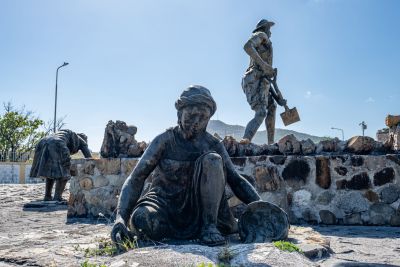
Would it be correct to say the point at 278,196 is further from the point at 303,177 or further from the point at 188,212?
the point at 188,212

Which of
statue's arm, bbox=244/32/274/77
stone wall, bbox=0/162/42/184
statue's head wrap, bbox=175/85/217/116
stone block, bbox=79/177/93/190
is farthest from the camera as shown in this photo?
stone wall, bbox=0/162/42/184

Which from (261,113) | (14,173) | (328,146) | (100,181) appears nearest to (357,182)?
(328,146)

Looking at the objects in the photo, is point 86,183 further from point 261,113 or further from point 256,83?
point 256,83

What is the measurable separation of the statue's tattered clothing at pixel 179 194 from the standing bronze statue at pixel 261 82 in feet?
10.3

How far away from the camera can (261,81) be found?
21.3 feet

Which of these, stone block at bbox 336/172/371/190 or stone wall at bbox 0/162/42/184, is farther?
stone wall at bbox 0/162/42/184

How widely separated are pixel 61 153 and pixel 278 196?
4582mm

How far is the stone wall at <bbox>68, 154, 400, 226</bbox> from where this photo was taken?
4.66m

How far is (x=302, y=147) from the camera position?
201 inches

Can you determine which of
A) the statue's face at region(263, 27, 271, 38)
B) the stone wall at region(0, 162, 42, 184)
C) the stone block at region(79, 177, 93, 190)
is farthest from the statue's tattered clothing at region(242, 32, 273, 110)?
the stone wall at region(0, 162, 42, 184)

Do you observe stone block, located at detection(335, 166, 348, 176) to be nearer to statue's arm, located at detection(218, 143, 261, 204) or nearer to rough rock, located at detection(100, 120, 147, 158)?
statue's arm, located at detection(218, 143, 261, 204)

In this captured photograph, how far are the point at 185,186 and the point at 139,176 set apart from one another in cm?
A: 35

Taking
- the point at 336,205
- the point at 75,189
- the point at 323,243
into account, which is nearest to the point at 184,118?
the point at 323,243

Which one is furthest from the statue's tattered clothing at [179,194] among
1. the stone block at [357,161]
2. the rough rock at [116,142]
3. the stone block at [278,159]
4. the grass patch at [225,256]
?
the rough rock at [116,142]
